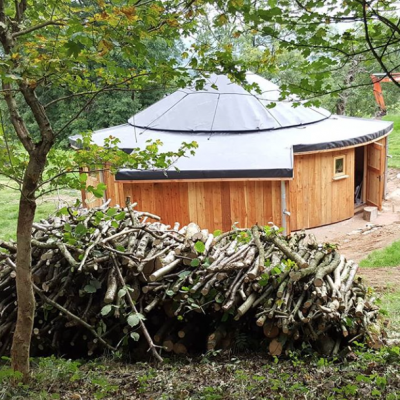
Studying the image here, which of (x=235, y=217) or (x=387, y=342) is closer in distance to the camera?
(x=387, y=342)

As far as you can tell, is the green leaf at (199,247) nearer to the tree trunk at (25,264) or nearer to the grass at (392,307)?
the tree trunk at (25,264)

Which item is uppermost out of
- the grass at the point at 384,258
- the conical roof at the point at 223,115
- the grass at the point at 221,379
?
the conical roof at the point at 223,115

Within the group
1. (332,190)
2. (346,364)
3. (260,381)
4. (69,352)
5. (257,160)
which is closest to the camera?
(260,381)

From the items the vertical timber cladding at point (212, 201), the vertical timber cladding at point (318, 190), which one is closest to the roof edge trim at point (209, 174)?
the vertical timber cladding at point (212, 201)

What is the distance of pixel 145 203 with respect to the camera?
9.95m

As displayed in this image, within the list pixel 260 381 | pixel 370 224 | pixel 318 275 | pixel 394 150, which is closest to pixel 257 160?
pixel 370 224

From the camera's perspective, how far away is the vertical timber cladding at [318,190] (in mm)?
10188

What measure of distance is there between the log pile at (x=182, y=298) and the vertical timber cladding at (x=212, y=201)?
16.7 feet

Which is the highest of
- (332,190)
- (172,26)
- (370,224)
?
(172,26)

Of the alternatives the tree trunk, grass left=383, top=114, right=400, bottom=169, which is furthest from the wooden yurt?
the tree trunk

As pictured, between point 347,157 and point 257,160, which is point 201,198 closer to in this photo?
point 257,160

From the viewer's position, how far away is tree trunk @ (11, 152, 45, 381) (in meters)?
3.00

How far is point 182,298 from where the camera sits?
13.4 ft

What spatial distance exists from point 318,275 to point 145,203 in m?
6.29
